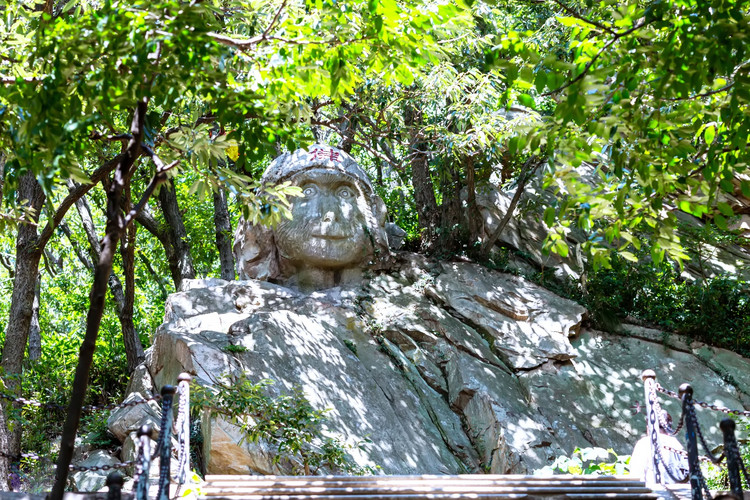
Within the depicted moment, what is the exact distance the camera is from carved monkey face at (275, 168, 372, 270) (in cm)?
1073

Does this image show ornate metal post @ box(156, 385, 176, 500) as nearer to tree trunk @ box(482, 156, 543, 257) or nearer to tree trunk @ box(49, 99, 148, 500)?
tree trunk @ box(49, 99, 148, 500)

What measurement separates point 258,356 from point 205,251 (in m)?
7.70

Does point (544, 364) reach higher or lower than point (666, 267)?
lower

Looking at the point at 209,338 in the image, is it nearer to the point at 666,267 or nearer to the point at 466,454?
the point at 466,454

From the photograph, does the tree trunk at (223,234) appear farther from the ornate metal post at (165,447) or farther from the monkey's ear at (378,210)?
the ornate metal post at (165,447)

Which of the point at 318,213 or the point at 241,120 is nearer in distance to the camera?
the point at 241,120

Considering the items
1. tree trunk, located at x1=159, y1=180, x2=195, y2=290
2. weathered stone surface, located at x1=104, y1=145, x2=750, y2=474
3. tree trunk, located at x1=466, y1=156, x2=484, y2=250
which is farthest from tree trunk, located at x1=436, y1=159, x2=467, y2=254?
tree trunk, located at x1=159, y1=180, x2=195, y2=290

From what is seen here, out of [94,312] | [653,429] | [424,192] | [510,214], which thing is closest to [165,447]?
[94,312]

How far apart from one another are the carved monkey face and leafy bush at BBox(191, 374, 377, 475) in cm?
309

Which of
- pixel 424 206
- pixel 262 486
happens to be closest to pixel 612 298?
pixel 424 206

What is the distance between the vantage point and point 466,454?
926cm

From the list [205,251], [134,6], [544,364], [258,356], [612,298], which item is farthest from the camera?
[205,251]

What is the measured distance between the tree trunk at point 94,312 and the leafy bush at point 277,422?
321 cm

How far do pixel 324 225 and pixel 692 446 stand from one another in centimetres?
633
